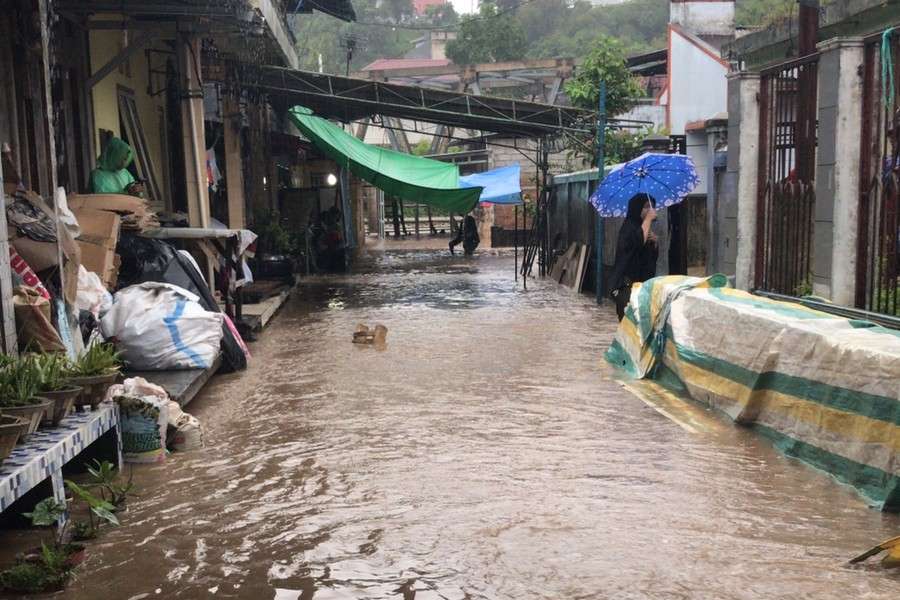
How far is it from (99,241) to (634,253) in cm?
546

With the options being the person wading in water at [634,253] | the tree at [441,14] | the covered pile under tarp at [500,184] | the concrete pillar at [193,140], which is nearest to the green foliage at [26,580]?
the concrete pillar at [193,140]

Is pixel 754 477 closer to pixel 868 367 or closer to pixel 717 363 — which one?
pixel 868 367

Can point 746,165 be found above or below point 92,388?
above

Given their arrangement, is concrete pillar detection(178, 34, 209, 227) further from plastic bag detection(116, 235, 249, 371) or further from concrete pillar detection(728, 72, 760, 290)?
concrete pillar detection(728, 72, 760, 290)

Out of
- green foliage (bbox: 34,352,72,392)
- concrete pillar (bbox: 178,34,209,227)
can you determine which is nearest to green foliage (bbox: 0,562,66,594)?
green foliage (bbox: 34,352,72,392)

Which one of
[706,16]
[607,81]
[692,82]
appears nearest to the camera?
[692,82]

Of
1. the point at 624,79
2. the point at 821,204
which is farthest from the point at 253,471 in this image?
the point at 624,79

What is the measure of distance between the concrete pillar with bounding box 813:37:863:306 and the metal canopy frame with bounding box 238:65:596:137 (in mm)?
11057

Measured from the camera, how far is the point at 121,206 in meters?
8.50

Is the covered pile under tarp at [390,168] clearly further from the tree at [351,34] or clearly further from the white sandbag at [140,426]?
the tree at [351,34]

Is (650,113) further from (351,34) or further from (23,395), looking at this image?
(351,34)

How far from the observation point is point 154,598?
3.98 metres

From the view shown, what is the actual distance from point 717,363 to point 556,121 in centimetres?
1327

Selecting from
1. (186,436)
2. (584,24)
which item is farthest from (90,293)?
(584,24)
